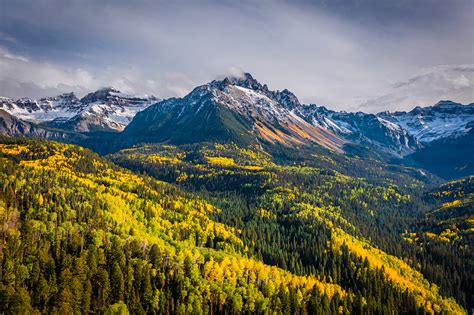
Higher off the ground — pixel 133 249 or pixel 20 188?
pixel 20 188

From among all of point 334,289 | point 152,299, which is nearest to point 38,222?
point 152,299

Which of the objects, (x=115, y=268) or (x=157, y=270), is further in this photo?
(x=157, y=270)

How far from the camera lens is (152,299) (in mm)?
123562

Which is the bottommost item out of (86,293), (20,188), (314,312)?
(314,312)

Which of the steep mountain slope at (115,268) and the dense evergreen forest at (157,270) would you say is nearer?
the steep mountain slope at (115,268)

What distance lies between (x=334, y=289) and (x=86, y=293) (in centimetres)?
10380

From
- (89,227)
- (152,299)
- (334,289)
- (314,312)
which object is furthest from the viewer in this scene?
(334,289)

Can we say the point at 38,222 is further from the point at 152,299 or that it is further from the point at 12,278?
the point at 152,299

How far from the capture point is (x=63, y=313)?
10256cm

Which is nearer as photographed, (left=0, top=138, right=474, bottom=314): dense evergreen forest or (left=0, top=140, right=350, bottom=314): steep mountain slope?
(left=0, top=140, right=350, bottom=314): steep mountain slope

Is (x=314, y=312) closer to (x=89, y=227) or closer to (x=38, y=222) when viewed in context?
(x=89, y=227)

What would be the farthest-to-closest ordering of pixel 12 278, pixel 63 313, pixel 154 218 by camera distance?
pixel 154 218
pixel 12 278
pixel 63 313

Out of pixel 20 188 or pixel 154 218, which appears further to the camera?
pixel 154 218

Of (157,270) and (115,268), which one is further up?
(115,268)
